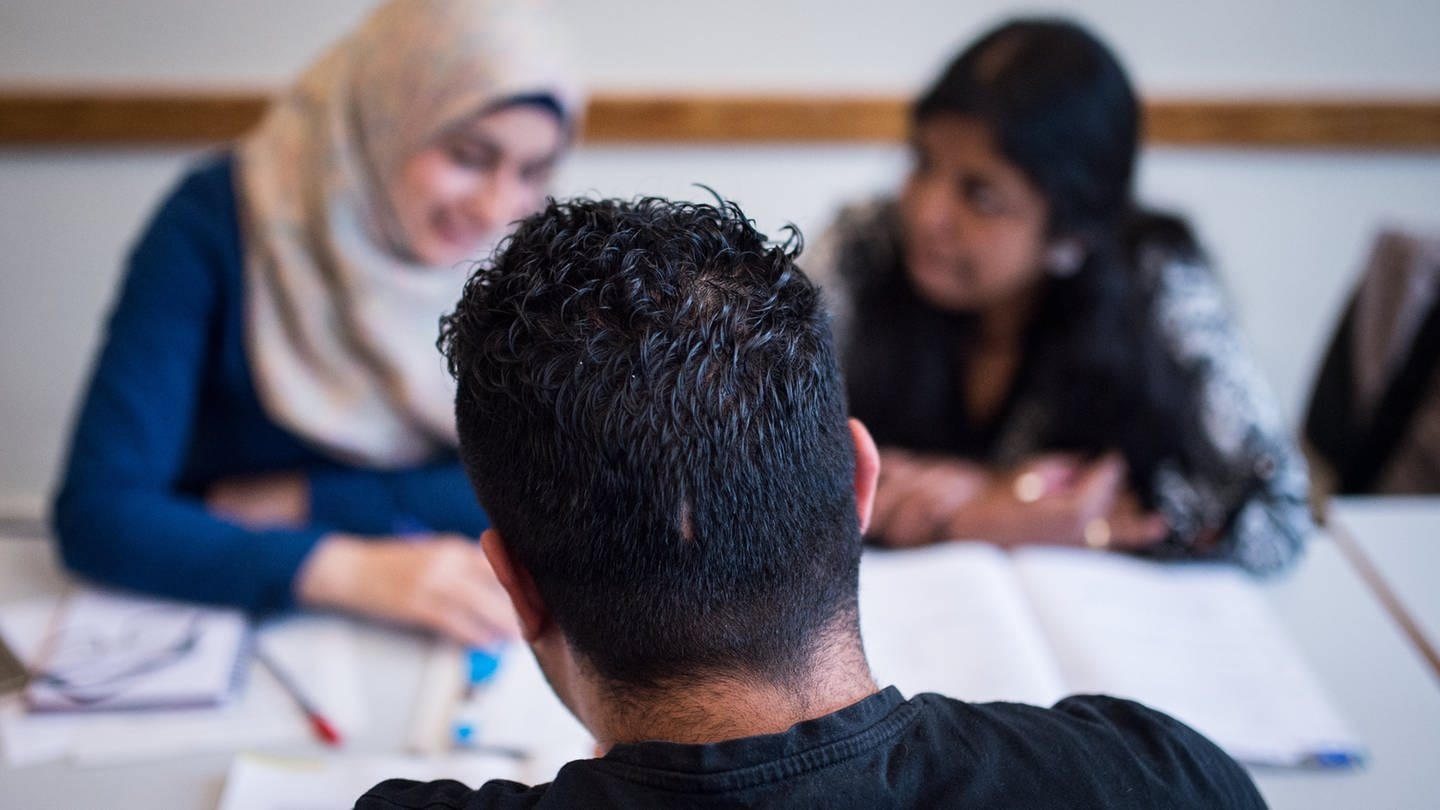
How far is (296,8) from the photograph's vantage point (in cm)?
219

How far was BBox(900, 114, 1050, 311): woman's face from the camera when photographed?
141 centimetres

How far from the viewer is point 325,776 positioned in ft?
2.95

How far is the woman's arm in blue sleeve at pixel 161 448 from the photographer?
111 cm

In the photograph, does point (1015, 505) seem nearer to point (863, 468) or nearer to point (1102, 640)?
point (1102, 640)

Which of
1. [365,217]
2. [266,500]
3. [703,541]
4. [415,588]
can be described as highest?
[703,541]

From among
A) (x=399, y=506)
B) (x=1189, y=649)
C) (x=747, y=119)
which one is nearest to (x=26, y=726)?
(x=399, y=506)

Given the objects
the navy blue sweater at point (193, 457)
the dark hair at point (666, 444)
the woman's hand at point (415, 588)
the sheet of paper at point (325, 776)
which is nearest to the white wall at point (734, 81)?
the navy blue sweater at point (193, 457)

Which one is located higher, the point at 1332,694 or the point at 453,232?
the point at 453,232

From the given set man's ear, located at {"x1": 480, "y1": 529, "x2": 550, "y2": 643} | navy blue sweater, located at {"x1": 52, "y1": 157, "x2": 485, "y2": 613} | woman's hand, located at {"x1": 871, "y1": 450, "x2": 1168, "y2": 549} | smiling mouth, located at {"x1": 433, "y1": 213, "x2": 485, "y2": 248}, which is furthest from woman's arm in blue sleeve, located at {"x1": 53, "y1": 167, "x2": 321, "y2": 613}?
woman's hand, located at {"x1": 871, "y1": 450, "x2": 1168, "y2": 549}

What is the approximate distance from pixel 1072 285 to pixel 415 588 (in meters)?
1.03

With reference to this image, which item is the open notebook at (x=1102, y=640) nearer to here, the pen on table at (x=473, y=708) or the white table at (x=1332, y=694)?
the white table at (x=1332, y=694)

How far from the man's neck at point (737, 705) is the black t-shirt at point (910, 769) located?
4 cm

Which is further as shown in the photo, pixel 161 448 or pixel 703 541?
pixel 161 448

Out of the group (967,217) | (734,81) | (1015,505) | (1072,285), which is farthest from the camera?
(734,81)
